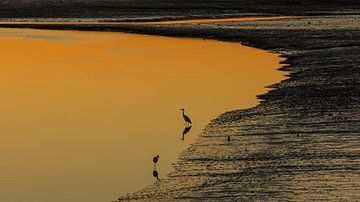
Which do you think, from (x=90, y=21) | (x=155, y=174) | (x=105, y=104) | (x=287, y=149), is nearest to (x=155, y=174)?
(x=155, y=174)

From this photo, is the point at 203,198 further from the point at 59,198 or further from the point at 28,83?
the point at 28,83

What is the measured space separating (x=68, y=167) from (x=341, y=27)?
133 feet

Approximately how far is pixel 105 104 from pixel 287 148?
9178 millimetres

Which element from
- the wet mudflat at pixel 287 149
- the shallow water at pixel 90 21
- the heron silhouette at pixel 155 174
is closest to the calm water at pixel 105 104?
the heron silhouette at pixel 155 174

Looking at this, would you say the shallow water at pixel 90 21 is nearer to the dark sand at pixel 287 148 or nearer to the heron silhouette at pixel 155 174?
the dark sand at pixel 287 148

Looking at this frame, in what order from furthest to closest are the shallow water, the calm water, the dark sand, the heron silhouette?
the shallow water
the calm water
the heron silhouette
the dark sand

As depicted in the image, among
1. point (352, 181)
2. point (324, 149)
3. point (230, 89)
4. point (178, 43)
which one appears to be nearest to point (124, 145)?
point (324, 149)

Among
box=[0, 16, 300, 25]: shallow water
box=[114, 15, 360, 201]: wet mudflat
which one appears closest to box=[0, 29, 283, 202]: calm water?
box=[114, 15, 360, 201]: wet mudflat

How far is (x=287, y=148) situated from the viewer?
815 inches

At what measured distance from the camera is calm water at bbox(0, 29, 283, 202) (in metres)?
19.0

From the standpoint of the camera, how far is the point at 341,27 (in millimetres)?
58062

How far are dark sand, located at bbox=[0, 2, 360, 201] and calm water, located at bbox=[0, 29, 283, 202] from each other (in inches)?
28.2

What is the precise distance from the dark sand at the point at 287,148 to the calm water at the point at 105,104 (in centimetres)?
72

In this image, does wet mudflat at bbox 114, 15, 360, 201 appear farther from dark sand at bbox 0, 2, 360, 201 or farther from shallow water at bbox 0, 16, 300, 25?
shallow water at bbox 0, 16, 300, 25
